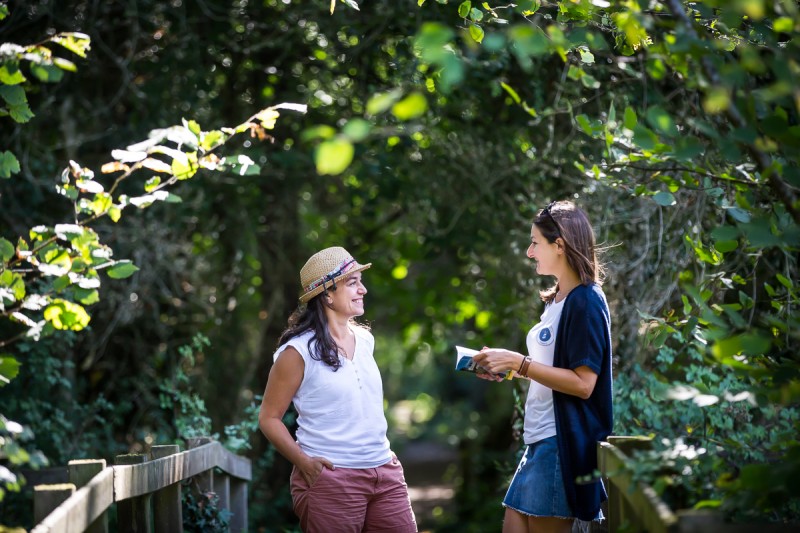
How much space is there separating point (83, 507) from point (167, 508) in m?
1.14

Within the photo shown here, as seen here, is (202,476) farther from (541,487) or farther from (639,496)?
(639,496)

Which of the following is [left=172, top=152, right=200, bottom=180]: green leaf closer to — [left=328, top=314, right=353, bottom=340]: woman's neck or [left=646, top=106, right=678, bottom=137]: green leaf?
[left=328, top=314, right=353, bottom=340]: woman's neck

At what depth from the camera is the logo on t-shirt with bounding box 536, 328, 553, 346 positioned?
367 centimetres

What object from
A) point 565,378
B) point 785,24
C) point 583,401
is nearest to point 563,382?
point 565,378

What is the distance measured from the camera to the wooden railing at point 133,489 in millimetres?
2891

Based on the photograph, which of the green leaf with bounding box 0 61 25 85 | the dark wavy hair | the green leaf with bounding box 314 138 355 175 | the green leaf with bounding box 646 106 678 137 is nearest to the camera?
the green leaf with bounding box 314 138 355 175

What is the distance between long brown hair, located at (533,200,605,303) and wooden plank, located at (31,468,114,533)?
78.1 inches

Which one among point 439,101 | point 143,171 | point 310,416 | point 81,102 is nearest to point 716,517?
point 310,416

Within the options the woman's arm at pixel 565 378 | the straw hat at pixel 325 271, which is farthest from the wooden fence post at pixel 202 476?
the woman's arm at pixel 565 378

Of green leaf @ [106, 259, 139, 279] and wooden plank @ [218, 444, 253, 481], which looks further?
wooden plank @ [218, 444, 253, 481]

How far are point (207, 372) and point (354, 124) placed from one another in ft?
22.6

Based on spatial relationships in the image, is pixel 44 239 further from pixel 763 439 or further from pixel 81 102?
pixel 81 102

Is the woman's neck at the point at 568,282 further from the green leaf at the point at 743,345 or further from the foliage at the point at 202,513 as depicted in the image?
the foliage at the point at 202,513

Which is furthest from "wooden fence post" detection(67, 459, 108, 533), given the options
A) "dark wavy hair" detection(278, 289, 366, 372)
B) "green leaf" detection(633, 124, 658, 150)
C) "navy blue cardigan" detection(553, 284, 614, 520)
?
"green leaf" detection(633, 124, 658, 150)
